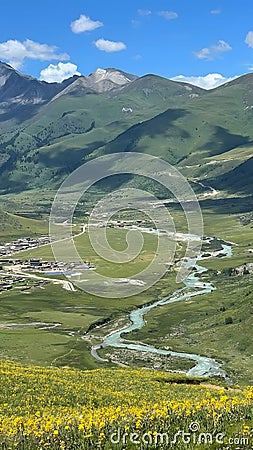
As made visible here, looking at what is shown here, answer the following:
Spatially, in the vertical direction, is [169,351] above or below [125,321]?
below

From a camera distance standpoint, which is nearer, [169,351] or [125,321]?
[169,351]

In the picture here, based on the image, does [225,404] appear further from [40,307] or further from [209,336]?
[40,307]

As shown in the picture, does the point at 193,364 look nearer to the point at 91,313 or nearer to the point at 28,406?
the point at 91,313

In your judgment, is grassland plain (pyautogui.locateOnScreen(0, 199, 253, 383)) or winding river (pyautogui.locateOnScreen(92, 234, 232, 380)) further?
grassland plain (pyautogui.locateOnScreen(0, 199, 253, 383))

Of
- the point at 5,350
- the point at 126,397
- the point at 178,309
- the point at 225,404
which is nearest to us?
the point at 225,404

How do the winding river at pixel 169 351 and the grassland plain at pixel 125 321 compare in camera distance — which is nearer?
the winding river at pixel 169 351

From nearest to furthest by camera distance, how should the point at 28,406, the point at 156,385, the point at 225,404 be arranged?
1. the point at 225,404
2. the point at 28,406
3. the point at 156,385

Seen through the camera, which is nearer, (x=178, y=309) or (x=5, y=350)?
(x=5, y=350)

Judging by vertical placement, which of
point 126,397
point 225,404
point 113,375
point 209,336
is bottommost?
point 209,336

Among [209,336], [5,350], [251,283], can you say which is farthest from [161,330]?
[251,283]

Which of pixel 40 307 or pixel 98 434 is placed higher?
pixel 98 434
